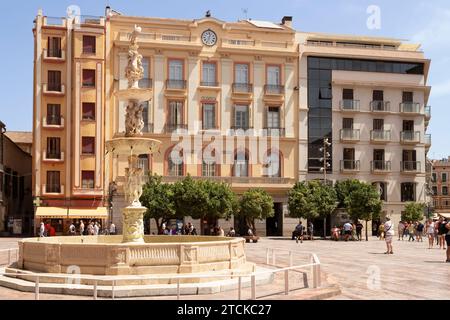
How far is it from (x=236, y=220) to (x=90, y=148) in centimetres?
1179

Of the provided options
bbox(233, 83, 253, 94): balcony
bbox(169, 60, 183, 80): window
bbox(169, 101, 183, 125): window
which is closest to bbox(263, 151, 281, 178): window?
bbox(233, 83, 253, 94): balcony

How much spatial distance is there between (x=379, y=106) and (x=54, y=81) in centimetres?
2504

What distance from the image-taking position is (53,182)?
151 ft

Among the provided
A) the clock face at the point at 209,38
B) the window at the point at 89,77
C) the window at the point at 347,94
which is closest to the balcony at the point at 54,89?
the window at the point at 89,77

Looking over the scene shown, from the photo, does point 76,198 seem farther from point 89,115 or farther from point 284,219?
point 284,219

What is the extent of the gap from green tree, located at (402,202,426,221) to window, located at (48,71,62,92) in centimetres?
2751

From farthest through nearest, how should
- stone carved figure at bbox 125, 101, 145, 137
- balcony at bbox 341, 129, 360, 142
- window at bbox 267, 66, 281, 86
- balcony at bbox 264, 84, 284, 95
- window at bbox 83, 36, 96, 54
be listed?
balcony at bbox 341, 129, 360, 142 < window at bbox 267, 66, 281, 86 < balcony at bbox 264, 84, 284, 95 < window at bbox 83, 36, 96, 54 < stone carved figure at bbox 125, 101, 145, 137

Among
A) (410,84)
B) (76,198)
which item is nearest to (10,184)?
(76,198)

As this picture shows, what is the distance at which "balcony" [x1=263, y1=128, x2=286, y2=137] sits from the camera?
4922 cm

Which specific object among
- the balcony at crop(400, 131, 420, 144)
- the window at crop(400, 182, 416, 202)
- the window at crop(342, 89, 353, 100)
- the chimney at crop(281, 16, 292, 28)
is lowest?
the window at crop(400, 182, 416, 202)

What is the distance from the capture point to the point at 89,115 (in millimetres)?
46469

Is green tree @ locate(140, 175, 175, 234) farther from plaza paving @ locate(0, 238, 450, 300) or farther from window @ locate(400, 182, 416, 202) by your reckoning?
window @ locate(400, 182, 416, 202)

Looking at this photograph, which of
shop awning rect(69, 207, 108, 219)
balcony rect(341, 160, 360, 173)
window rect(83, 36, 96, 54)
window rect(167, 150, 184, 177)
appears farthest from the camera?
balcony rect(341, 160, 360, 173)

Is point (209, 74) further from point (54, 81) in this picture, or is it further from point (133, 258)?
point (133, 258)
